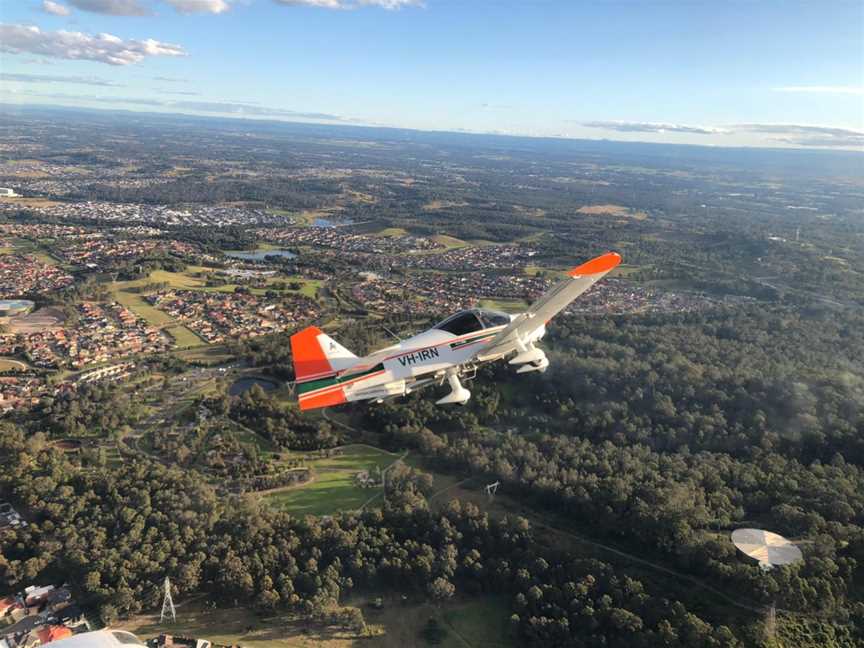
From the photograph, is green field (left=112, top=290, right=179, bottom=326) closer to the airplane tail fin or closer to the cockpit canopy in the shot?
the airplane tail fin

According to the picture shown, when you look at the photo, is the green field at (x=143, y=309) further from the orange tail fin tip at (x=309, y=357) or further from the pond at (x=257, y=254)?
the orange tail fin tip at (x=309, y=357)

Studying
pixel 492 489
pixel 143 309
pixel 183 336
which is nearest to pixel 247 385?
pixel 183 336

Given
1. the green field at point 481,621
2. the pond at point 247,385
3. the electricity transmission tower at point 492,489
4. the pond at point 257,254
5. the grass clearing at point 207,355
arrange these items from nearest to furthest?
the green field at point 481,621, the electricity transmission tower at point 492,489, the pond at point 247,385, the grass clearing at point 207,355, the pond at point 257,254

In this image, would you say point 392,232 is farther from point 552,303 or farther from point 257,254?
point 552,303

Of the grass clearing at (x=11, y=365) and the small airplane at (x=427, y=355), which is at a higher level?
the small airplane at (x=427, y=355)

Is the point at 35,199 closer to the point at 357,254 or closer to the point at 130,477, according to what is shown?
the point at 357,254

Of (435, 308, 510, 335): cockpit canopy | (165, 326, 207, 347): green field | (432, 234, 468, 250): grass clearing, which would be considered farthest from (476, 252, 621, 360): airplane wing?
(432, 234, 468, 250): grass clearing

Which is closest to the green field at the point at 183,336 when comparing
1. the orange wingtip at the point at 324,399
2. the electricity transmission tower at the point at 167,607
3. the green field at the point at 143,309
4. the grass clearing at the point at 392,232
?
the green field at the point at 143,309
